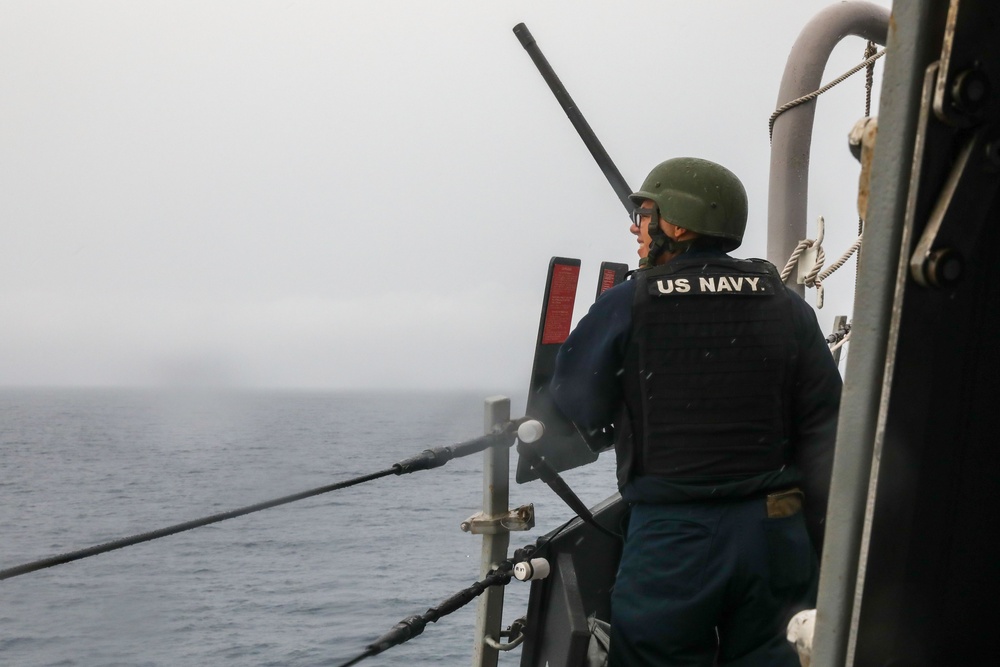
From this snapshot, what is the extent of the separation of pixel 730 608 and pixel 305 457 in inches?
2705

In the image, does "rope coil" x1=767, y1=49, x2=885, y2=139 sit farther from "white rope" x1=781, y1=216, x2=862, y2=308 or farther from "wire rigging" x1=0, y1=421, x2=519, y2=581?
"wire rigging" x1=0, y1=421, x2=519, y2=581

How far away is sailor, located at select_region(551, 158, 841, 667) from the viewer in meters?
2.86

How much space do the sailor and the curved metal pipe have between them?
2.35 m

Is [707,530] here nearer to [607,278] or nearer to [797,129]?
[607,278]

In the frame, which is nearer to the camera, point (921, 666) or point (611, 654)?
point (921, 666)

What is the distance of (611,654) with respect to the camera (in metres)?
3.03

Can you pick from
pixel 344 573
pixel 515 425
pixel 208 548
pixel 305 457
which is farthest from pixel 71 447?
pixel 515 425

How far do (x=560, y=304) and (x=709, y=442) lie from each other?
77 cm

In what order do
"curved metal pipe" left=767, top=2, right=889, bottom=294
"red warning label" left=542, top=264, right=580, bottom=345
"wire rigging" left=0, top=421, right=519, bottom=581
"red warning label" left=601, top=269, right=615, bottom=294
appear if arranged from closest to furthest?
"wire rigging" left=0, top=421, right=519, bottom=581, "red warning label" left=542, top=264, right=580, bottom=345, "red warning label" left=601, top=269, right=615, bottom=294, "curved metal pipe" left=767, top=2, right=889, bottom=294

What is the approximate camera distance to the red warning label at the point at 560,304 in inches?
130

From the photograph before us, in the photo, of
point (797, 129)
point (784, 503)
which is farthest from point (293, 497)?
point (797, 129)

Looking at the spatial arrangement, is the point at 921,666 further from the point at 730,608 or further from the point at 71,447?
the point at 71,447

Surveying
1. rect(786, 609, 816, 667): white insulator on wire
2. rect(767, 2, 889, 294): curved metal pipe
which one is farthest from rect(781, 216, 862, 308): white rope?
rect(786, 609, 816, 667): white insulator on wire

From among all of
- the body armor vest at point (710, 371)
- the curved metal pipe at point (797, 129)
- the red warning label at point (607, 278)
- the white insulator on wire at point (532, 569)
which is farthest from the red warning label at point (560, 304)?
the curved metal pipe at point (797, 129)
